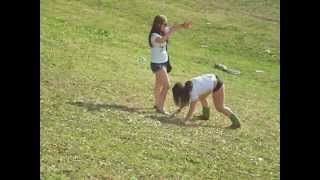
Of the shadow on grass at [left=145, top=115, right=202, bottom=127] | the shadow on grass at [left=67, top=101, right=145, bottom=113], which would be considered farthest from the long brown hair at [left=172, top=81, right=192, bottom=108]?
the shadow on grass at [left=67, top=101, right=145, bottom=113]

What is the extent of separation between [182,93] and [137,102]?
164cm

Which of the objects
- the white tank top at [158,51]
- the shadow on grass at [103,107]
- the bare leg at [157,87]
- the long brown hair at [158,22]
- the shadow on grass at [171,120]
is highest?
the long brown hair at [158,22]

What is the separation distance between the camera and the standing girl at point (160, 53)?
1141 centimetres

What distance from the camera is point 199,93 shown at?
436 inches

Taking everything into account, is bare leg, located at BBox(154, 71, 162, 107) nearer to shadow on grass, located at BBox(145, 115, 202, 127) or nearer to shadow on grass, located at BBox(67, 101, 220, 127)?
shadow on grass, located at BBox(67, 101, 220, 127)

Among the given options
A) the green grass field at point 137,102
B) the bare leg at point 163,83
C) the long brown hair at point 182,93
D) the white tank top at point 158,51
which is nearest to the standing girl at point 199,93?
the long brown hair at point 182,93

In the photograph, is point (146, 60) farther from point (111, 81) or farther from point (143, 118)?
point (143, 118)

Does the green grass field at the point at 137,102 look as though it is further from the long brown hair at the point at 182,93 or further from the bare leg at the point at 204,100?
the long brown hair at the point at 182,93

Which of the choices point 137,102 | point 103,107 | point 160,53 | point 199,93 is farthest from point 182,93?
point 137,102

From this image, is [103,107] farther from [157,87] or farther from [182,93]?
[182,93]

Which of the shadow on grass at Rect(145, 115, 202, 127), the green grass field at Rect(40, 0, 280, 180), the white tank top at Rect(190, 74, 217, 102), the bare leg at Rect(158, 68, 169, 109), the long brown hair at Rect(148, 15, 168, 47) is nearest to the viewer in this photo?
the green grass field at Rect(40, 0, 280, 180)

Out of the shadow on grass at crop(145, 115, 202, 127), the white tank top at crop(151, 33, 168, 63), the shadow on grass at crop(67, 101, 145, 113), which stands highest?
the white tank top at crop(151, 33, 168, 63)

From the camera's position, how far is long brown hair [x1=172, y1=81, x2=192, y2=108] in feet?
36.1
